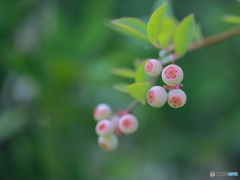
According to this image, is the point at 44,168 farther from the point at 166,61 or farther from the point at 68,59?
the point at 166,61

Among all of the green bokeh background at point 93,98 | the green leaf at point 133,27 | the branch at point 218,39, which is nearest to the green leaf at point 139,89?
the green leaf at point 133,27

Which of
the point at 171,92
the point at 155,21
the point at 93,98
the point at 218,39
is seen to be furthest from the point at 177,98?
the point at 93,98

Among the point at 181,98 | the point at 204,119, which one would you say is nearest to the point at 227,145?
the point at 204,119

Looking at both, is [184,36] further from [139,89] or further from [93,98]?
[93,98]

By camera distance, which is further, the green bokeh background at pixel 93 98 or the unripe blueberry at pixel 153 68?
the green bokeh background at pixel 93 98

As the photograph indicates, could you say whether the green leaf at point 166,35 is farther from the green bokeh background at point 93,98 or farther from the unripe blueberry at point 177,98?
the green bokeh background at point 93,98

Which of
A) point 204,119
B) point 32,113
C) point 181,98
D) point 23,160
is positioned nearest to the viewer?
point 181,98
